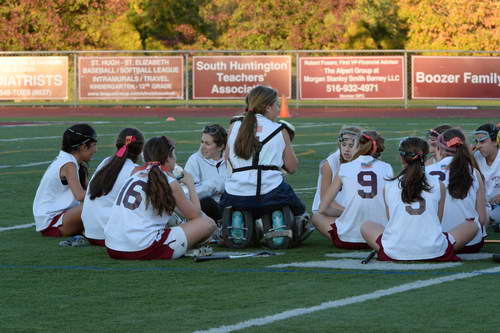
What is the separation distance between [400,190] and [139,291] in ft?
7.47

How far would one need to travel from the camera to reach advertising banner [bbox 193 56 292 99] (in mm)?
34469

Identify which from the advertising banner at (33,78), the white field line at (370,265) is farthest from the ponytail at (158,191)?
the advertising banner at (33,78)

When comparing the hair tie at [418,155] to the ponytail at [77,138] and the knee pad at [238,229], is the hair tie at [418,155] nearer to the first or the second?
the knee pad at [238,229]

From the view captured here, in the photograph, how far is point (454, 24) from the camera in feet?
186

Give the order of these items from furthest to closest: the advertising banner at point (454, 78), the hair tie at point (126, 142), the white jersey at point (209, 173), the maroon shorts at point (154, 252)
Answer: the advertising banner at point (454, 78) → the white jersey at point (209, 173) → the hair tie at point (126, 142) → the maroon shorts at point (154, 252)

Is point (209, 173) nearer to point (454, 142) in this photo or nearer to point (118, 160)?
point (118, 160)

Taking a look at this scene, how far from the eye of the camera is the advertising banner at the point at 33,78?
35.4 m

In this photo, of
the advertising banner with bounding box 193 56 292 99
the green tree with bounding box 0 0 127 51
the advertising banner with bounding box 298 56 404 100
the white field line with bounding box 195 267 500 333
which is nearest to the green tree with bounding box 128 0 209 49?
the green tree with bounding box 0 0 127 51

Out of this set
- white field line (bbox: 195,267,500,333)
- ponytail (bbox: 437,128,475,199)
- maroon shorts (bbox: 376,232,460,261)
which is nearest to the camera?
white field line (bbox: 195,267,500,333)

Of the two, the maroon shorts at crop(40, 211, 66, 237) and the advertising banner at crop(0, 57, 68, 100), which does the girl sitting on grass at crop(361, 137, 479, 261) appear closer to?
the maroon shorts at crop(40, 211, 66, 237)

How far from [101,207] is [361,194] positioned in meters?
2.28

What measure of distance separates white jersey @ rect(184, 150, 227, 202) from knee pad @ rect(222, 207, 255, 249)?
114 centimetres

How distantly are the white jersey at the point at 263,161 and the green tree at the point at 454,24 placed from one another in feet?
157

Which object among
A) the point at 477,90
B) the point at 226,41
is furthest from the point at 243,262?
the point at 226,41
